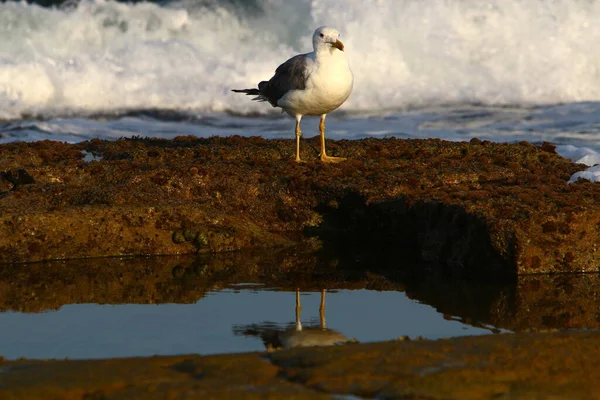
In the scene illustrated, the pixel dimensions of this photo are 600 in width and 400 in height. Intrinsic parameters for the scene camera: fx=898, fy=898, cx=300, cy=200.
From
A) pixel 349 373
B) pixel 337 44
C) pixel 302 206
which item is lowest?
pixel 349 373

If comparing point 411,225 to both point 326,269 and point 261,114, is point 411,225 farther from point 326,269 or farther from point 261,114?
point 261,114

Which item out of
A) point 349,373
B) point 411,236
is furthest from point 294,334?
point 411,236

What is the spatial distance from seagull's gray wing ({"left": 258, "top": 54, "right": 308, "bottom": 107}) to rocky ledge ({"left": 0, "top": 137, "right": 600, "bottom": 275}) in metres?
0.64

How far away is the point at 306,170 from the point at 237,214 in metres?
0.75

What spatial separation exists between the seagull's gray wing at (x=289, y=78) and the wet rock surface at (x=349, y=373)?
483 cm

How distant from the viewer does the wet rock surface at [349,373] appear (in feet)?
8.79

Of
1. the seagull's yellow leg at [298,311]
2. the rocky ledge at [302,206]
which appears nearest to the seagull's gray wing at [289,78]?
the rocky ledge at [302,206]

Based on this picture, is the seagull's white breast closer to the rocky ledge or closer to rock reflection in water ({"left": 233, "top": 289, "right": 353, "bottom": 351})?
the rocky ledge

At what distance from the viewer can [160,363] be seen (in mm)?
3057

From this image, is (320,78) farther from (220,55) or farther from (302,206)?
(220,55)

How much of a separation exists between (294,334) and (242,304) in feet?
2.04

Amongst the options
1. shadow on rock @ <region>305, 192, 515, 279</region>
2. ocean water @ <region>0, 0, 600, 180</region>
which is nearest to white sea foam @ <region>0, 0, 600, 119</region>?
ocean water @ <region>0, 0, 600, 180</region>

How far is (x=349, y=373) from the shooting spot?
2859mm

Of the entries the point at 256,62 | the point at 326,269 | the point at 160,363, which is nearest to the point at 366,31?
the point at 256,62
